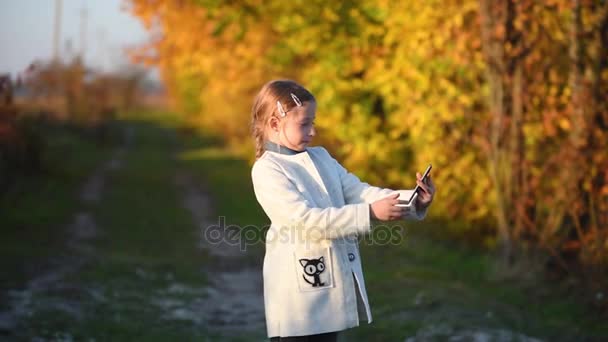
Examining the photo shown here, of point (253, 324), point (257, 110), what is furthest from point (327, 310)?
point (253, 324)

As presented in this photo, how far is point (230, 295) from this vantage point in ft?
30.4

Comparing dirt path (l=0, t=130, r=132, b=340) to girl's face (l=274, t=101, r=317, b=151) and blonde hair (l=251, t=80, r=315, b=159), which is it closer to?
blonde hair (l=251, t=80, r=315, b=159)

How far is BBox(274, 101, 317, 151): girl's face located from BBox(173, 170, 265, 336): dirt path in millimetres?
3562

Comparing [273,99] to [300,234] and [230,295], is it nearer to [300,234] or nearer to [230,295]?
[300,234]

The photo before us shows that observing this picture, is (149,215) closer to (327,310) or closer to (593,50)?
(593,50)

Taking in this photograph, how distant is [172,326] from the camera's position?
7.61 metres

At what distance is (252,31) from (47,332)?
427 inches

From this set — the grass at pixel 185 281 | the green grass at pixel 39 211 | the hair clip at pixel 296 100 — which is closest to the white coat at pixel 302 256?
the hair clip at pixel 296 100

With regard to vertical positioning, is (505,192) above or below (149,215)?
below

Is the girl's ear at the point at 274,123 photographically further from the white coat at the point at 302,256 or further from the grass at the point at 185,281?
the grass at the point at 185,281

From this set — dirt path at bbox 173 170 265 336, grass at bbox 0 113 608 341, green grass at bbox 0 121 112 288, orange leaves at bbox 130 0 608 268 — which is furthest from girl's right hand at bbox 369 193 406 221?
green grass at bbox 0 121 112 288

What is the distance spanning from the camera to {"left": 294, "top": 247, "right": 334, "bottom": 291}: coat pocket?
164 inches

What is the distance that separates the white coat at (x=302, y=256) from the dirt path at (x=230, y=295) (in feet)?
11.1

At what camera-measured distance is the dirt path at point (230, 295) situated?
7914 millimetres
